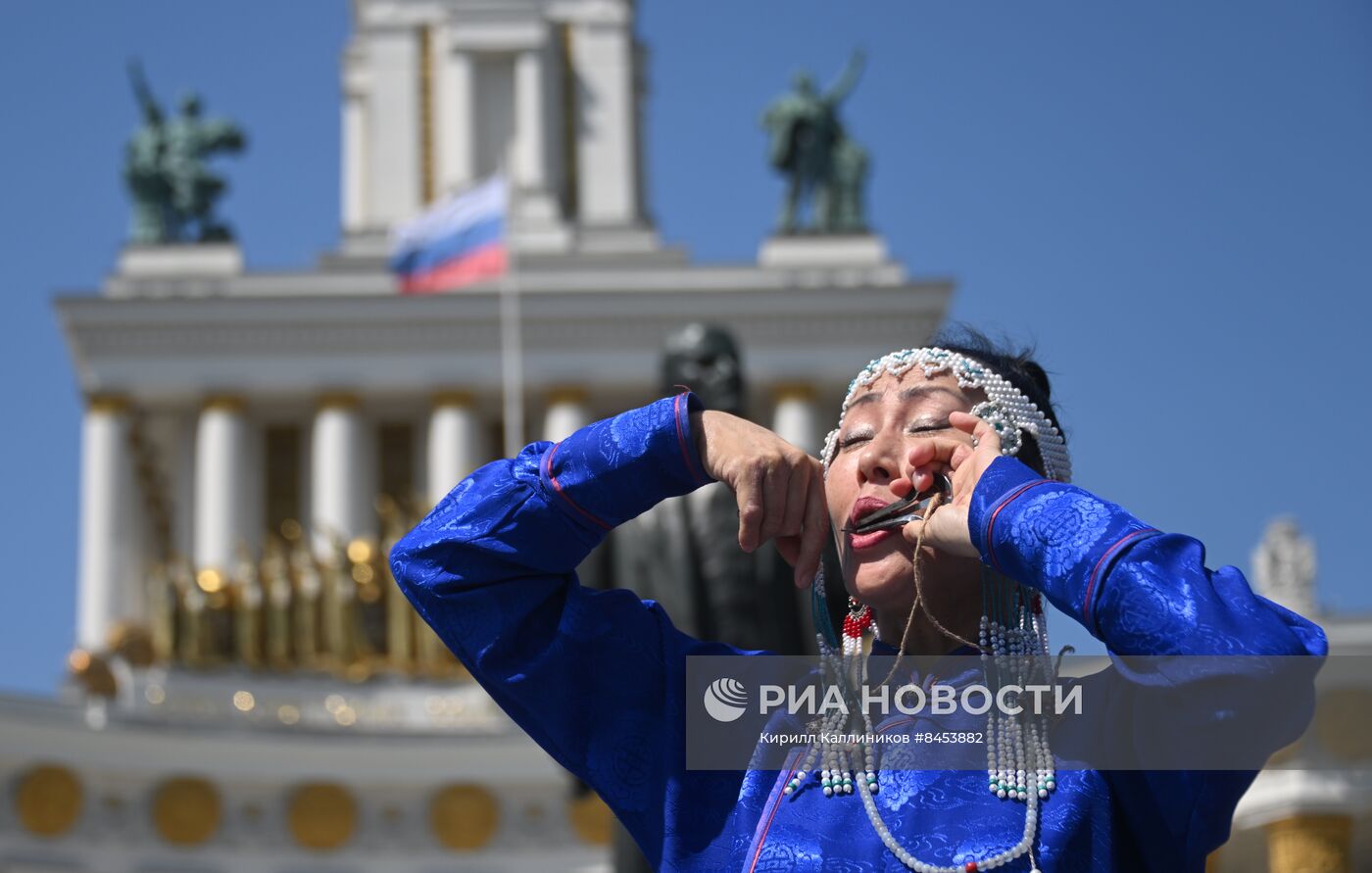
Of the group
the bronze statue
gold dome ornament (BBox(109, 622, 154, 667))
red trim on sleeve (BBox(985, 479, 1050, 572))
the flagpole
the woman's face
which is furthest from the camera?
the flagpole

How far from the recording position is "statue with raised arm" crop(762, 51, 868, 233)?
184 feet

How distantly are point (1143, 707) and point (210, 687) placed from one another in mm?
38016

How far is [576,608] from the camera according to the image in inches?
153

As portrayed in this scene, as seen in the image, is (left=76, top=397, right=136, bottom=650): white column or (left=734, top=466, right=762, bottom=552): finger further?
(left=76, top=397, right=136, bottom=650): white column

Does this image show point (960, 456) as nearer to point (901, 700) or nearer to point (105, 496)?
point (901, 700)

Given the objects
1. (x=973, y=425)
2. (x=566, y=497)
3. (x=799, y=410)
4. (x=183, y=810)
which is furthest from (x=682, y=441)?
(x=799, y=410)

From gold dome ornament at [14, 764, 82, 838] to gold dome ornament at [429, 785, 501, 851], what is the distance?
4.86 metres

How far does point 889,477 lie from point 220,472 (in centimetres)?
5041

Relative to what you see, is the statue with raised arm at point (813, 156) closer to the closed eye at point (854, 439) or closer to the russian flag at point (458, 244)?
the russian flag at point (458, 244)

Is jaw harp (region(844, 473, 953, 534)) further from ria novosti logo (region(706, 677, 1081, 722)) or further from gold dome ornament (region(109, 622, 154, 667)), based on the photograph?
gold dome ornament (region(109, 622, 154, 667))

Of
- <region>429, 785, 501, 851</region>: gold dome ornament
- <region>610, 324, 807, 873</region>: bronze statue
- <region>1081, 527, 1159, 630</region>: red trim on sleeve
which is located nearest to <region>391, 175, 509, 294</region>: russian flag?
<region>429, 785, 501, 851</region>: gold dome ornament

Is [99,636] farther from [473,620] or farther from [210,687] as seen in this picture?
[473,620]

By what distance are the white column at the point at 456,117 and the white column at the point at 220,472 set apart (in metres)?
8.26

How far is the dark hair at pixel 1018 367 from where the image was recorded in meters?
3.80
